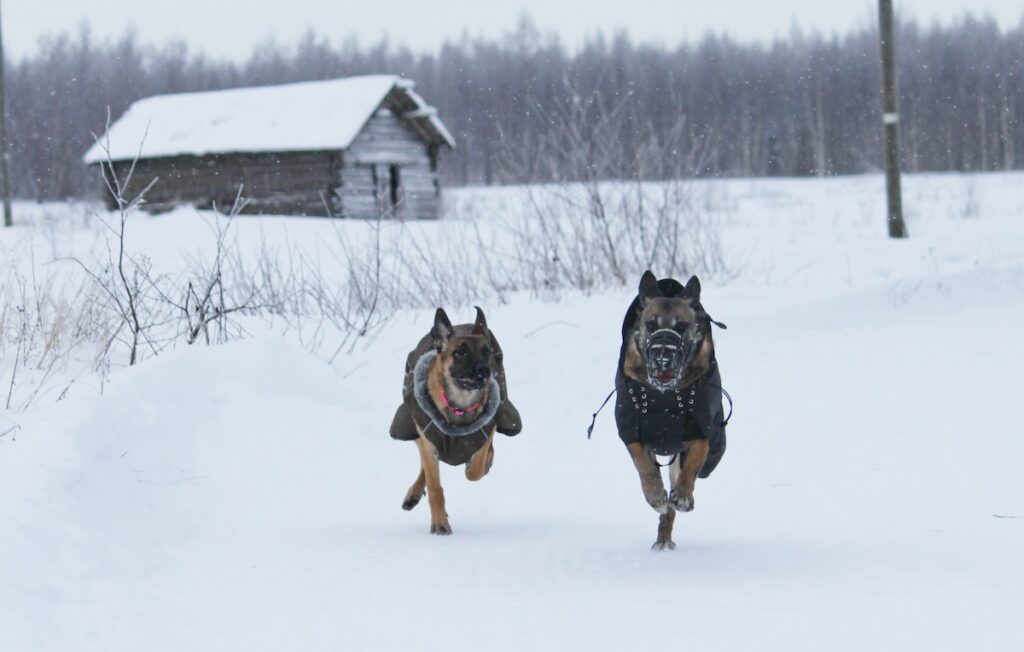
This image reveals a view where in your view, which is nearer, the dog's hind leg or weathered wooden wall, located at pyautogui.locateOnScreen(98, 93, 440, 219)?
the dog's hind leg

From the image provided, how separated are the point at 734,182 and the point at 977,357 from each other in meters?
47.8

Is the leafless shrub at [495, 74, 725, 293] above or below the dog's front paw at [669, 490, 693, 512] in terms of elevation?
above

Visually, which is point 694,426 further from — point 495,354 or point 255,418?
point 255,418

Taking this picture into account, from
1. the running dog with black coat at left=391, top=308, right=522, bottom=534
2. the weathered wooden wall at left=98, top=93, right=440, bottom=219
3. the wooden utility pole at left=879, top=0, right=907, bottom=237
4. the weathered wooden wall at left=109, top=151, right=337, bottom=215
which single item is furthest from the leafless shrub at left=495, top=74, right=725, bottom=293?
the weathered wooden wall at left=109, top=151, right=337, bottom=215

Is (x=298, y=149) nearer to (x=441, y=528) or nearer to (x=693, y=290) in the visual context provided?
(x=441, y=528)

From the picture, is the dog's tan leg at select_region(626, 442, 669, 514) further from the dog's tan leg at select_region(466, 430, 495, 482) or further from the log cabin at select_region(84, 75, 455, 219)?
the log cabin at select_region(84, 75, 455, 219)

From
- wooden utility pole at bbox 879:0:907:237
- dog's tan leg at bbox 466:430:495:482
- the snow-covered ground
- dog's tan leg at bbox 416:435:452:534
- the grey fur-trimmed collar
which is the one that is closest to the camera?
the snow-covered ground

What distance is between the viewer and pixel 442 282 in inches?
542

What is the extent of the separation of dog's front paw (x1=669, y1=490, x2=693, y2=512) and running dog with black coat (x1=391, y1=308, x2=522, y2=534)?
1107 millimetres

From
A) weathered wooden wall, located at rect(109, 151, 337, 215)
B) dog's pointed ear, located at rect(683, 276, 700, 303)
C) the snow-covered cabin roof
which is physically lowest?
dog's pointed ear, located at rect(683, 276, 700, 303)

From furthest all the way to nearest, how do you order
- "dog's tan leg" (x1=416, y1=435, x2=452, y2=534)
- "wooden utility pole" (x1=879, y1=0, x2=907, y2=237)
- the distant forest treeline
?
1. the distant forest treeline
2. "wooden utility pole" (x1=879, y1=0, x2=907, y2=237)
3. "dog's tan leg" (x1=416, y1=435, x2=452, y2=534)

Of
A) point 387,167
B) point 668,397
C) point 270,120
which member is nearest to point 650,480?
point 668,397

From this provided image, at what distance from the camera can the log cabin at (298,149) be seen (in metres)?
36.0

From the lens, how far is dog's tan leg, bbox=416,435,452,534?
20.9 feet
